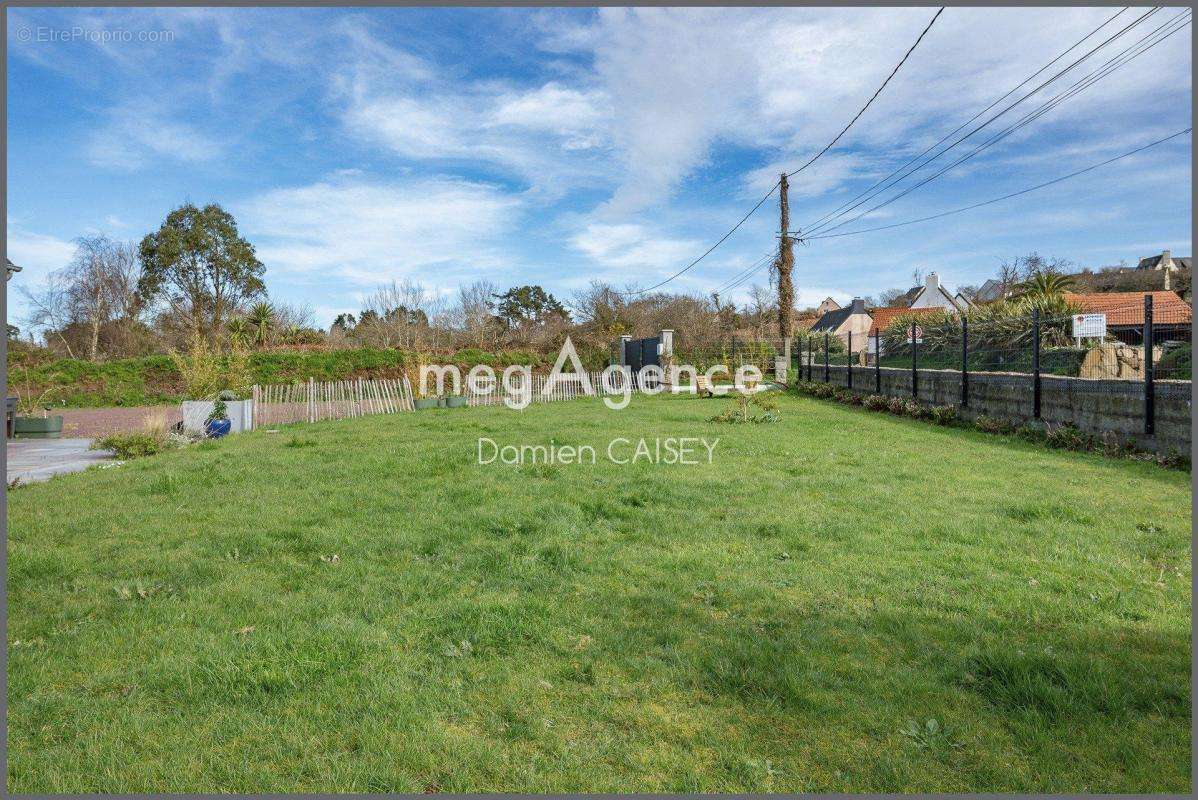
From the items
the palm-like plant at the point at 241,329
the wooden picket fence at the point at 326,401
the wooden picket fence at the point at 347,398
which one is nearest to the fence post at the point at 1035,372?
the wooden picket fence at the point at 347,398

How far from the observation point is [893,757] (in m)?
2.41

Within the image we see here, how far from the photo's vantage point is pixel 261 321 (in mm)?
27172

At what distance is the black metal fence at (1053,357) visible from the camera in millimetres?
8445

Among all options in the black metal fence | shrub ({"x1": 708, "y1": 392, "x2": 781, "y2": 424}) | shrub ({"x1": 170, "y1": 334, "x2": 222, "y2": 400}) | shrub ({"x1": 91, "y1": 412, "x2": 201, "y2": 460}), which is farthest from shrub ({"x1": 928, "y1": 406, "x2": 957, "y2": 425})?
shrub ({"x1": 170, "y1": 334, "x2": 222, "y2": 400})

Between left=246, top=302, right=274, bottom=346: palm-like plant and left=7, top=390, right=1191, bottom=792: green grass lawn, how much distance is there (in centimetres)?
2192

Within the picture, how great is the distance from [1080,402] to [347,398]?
54.1ft

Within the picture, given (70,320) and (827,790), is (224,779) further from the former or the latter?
(70,320)

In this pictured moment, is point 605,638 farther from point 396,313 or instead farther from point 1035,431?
point 396,313

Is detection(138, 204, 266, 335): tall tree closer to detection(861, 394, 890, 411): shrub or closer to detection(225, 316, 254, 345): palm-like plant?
detection(225, 316, 254, 345): palm-like plant

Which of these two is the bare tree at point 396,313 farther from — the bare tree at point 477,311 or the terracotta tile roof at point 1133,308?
the terracotta tile roof at point 1133,308

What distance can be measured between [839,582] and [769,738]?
5.78 ft

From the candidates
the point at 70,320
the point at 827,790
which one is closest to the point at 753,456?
the point at 827,790

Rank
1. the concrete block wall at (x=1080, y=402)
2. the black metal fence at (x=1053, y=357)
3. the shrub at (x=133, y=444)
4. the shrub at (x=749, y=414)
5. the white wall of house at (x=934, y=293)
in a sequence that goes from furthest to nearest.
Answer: the white wall of house at (x=934, y=293) → the shrub at (x=749, y=414) → the shrub at (x=133, y=444) → the black metal fence at (x=1053, y=357) → the concrete block wall at (x=1080, y=402)

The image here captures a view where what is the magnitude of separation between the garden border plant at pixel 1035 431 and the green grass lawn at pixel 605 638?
204 cm
